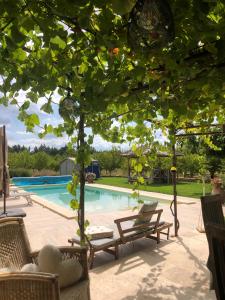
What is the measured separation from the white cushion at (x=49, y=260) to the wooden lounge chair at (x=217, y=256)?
4.50 ft

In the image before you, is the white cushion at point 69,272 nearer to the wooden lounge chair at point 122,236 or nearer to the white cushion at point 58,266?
the white cushion at point 58,266

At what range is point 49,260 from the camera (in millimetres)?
2682

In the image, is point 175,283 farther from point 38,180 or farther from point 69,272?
point 38,180

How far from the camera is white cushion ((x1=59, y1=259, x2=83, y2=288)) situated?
274 centimetres

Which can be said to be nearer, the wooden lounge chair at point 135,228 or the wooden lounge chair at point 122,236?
the wooden lounge chair at point 122,236

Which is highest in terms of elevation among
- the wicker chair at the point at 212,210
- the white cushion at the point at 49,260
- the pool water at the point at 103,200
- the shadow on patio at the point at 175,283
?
the wicker chair at the point at 212,210

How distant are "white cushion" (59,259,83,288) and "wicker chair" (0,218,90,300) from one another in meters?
0.05

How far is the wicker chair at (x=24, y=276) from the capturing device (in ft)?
6.72

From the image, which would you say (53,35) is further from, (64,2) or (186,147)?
(186,147)

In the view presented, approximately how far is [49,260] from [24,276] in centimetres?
64

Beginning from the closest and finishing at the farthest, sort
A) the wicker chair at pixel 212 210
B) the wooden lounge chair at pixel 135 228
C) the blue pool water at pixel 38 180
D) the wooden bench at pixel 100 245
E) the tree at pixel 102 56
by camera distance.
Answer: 1. the tree at pixel 102 56
2. the wicker chair at pixel 212 210
3. the wooden bench at pixel 100 245
4. the wooden lounge chair at pixel 135 228
5. the blue pool water at pixel 38 180

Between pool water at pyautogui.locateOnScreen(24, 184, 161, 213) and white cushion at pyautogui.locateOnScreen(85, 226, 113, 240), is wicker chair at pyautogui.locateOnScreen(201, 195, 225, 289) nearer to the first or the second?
white cushion at pyautogui.locateOnScreen(85, 226, 113, 240)

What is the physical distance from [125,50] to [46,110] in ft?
2.70

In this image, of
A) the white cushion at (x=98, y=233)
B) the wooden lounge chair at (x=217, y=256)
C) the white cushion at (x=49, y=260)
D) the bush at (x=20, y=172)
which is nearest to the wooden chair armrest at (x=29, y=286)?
the white cushion at (x=49, y=260)
